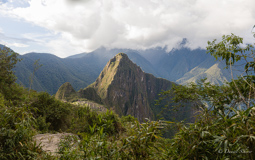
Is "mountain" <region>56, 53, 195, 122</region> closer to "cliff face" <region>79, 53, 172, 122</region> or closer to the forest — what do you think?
"cliff face" <region>79, 53, 172, 122</region>

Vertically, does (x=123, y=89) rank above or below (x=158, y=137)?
below

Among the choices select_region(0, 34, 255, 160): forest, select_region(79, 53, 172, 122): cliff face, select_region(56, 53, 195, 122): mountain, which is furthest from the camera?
select_region(79, 53, 172, 122): cliff face

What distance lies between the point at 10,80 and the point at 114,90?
152 meters

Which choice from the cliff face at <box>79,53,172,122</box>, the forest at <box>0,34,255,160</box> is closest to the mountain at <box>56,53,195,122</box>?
the cliff face at <box>79,53,172,122</box>

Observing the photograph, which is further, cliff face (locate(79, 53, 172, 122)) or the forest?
cliff face (locate(79, 53, 172, 122))

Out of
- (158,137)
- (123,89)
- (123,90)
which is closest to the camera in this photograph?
(158,137)

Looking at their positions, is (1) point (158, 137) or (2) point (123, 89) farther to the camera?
(2) point (123, 89)

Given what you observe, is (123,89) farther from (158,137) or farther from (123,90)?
(158,137)

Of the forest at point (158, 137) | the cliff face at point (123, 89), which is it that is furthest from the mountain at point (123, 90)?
the forest at point (158, 137)

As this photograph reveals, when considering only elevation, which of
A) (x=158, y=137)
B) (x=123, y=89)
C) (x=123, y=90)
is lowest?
(x=123, y=90)

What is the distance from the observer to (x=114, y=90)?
16512 cm

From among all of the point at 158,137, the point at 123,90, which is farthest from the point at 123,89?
the point at 158,137

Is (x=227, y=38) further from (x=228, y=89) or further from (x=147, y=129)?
(x=147, y=129)

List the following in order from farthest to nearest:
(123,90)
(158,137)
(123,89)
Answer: (123,89) → (123,90) → (158,137)
